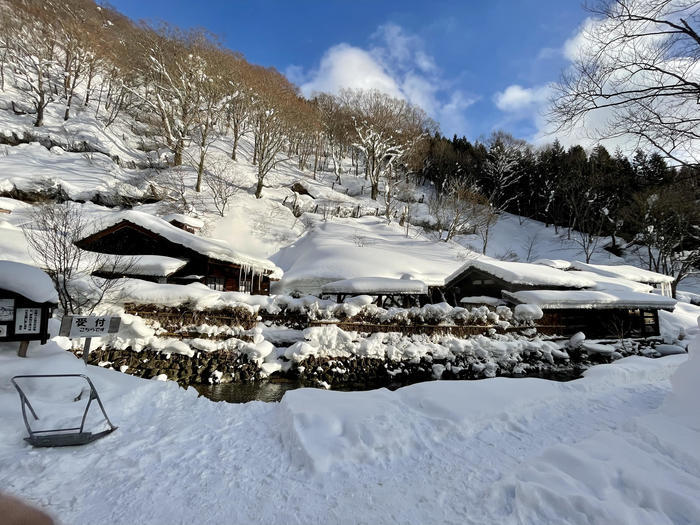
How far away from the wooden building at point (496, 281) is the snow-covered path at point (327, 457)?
1211 centimetres

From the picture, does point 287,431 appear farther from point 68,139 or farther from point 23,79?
point 23,79

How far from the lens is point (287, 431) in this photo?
4.48m

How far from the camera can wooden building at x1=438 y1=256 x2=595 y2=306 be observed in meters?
17.3

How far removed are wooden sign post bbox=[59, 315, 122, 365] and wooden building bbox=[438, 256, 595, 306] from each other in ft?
54.1

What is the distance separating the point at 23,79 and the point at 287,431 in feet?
181

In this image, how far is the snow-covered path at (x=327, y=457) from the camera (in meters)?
2.83

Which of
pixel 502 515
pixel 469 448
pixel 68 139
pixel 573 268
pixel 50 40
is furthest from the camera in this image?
pixel 50 40

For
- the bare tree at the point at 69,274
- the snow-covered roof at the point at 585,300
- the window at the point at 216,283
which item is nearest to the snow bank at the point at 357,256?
the window at the point at 216,283

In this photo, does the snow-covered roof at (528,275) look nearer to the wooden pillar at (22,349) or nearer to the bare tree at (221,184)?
the wooden pillar at (22,349)

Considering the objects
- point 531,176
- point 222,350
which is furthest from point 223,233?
point 531,176

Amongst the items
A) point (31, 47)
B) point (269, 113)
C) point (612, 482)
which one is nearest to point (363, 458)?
point (612, 482)

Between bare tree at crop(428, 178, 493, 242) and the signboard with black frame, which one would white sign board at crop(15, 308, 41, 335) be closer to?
the signboard with black frame

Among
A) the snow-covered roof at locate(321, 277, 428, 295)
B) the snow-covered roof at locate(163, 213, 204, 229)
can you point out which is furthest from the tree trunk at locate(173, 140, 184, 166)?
the snow-covered roof at locate(321, 277, 428, 295)

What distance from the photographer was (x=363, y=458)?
12.5ft
